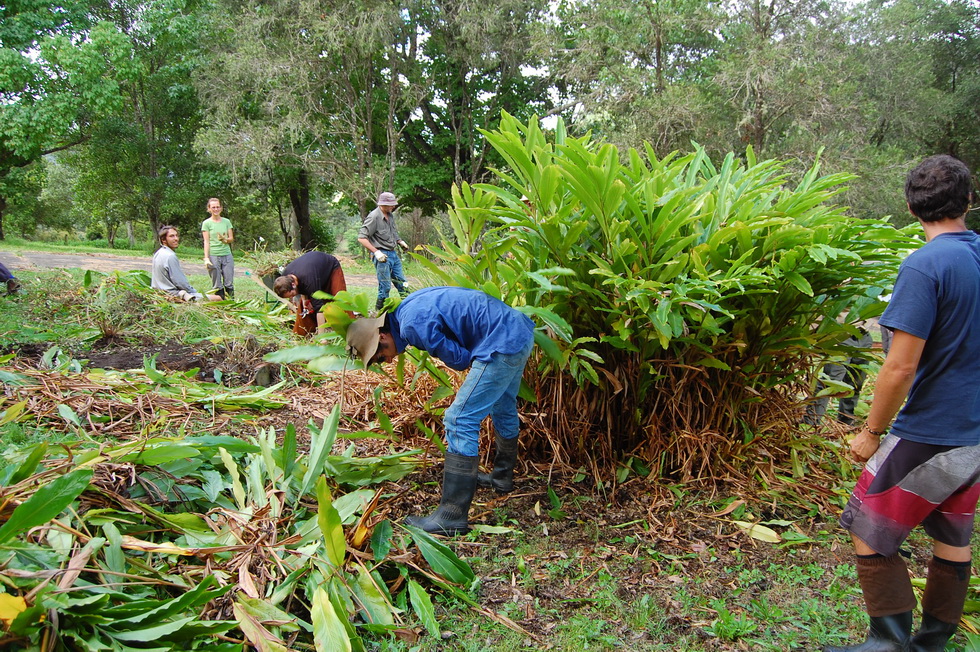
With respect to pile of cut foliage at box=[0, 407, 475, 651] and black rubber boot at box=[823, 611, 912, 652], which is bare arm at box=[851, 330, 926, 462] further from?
pile of cut foliage at box=[0, 407, 475, 651]

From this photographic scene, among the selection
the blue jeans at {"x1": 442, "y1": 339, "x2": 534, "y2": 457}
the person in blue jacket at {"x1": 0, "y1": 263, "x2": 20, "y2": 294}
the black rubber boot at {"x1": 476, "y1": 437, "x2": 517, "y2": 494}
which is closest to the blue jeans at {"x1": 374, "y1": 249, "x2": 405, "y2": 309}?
the person in blue jacket at {"x1": 0, "y1": 263, "x2": 20, "y2": 294}

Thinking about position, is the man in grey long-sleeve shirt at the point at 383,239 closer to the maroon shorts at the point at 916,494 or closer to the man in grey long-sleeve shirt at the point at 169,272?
the man in grey long-sleeve shirt at the point at 169,272

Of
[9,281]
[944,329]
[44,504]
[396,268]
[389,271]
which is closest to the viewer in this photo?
[44,504]

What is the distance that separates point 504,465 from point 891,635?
71.6 inches

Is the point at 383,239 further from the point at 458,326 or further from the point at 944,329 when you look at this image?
the point at 944,329

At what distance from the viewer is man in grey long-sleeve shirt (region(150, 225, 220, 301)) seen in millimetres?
6707

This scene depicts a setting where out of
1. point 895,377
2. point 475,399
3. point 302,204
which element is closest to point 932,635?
point 895,377

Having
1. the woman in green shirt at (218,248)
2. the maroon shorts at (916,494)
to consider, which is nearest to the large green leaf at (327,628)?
the maroon shorts at (916,494)

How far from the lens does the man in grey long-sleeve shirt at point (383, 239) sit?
7867 mm

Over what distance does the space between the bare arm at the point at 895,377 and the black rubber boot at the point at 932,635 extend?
0.75 metres

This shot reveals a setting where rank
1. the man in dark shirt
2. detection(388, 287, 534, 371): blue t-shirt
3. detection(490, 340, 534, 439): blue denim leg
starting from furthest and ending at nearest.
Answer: the man in dark shirt, detection(490, 340, 534, 439): blue denim leg, detection(388, 287, 534, 371): blue t-shirt

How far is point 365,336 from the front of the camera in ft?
9.05

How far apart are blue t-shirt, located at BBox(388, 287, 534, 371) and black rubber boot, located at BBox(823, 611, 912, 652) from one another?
5.57 ft

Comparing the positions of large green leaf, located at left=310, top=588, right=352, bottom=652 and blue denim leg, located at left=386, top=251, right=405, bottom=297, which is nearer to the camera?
large green leaf, located at left=310, top=588, right=352, bottom=652
